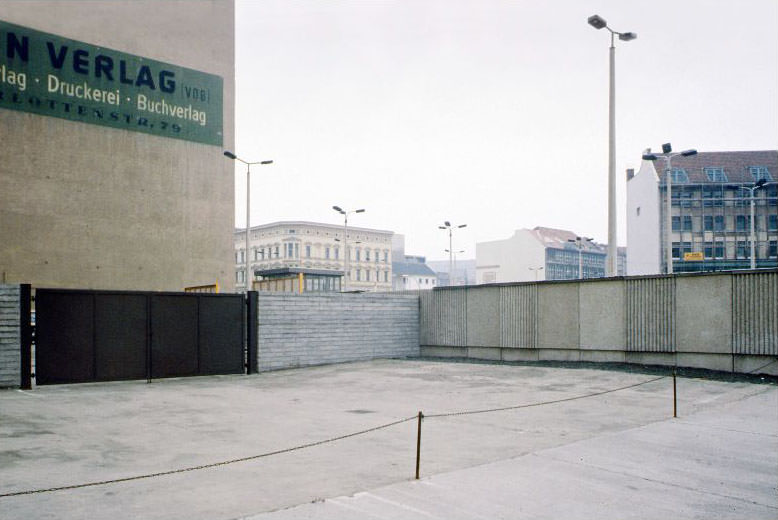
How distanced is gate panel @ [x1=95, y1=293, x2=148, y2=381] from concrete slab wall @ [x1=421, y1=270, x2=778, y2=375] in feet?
40.8

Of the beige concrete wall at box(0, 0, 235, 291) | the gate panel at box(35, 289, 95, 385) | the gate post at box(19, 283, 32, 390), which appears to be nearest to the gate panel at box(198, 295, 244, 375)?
the gate panel at box(35, 289, 95, 385)

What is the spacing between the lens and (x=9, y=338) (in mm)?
16781

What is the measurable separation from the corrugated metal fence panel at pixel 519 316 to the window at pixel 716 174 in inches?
2632

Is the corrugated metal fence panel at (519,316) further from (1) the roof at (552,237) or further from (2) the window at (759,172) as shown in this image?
(1) the roof at (552,237)

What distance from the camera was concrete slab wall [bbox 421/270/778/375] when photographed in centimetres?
1750

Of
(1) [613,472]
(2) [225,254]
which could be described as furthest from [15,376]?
(2) [225,254]

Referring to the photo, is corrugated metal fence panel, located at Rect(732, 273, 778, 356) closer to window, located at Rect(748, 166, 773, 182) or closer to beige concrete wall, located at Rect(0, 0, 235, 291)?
beige concrete wall, located at Rect(0, 0, 235, 291)

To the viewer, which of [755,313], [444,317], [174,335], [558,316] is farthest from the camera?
[444,317]

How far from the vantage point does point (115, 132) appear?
34562 millimetres

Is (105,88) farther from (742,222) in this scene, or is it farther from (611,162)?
(742,222)

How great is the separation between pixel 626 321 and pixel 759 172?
7029 cm

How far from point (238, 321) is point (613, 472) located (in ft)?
50.5

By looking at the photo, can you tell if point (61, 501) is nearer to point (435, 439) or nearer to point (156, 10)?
point (435, 439)

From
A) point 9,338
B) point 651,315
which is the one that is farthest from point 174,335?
point 651,315
